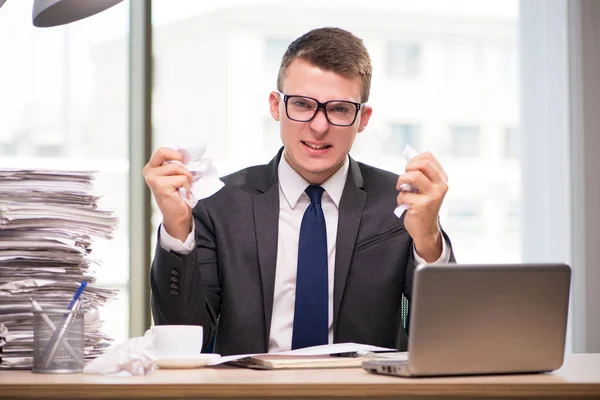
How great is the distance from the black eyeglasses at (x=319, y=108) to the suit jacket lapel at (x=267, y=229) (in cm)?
19

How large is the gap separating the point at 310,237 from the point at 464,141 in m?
1.98

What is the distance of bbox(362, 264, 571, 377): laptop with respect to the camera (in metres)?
1.19

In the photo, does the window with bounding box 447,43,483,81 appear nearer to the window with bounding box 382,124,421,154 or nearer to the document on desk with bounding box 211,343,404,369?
the window with bounding box 382,124,421,154

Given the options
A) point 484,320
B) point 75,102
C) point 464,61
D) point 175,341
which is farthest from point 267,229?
point 464,61

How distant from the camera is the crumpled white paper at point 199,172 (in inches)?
63.6

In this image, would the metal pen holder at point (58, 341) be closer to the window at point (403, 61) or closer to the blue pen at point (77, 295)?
the blue pen at point (77, 295)

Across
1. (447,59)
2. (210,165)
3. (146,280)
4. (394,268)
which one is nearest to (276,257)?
(394,268)

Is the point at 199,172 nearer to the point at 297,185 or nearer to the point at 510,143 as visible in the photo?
the point at 297,185

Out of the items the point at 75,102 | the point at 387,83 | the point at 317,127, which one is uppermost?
the point at 387,83

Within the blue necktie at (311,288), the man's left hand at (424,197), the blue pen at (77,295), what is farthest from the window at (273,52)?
the blue pen at (77,295)

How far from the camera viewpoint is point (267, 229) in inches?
80.0

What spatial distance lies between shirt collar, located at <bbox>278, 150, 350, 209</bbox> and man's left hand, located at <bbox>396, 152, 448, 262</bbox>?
13.5 inches

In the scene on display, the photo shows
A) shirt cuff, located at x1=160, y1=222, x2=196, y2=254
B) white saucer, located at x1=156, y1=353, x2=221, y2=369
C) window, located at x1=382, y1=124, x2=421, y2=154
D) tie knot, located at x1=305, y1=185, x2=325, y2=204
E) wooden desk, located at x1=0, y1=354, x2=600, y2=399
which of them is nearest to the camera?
wooden desk, located at x1=0, y1=354, x2=600, y2=399

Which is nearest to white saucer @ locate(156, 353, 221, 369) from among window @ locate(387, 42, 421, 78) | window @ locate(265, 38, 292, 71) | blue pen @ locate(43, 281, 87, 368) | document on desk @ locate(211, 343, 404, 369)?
document on desk @ locate(211, 343, 404, 369)
